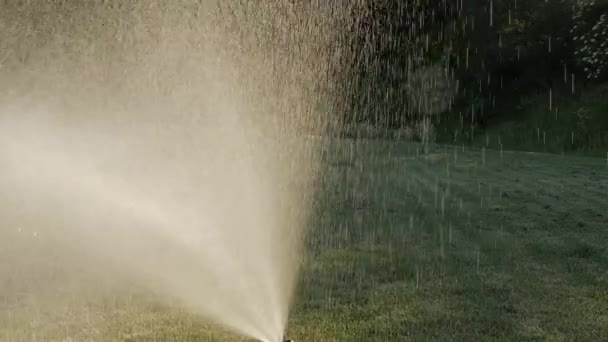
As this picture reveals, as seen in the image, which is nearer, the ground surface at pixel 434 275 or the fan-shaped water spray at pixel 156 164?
the ground surface at pixel 434 275

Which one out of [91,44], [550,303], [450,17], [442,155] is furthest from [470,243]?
[450,17]

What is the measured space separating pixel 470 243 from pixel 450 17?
632 inches

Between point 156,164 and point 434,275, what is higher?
point 156,164

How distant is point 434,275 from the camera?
6746mm

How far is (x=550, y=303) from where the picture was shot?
5926 millimetres

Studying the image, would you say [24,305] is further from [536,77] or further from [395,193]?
[536,77]

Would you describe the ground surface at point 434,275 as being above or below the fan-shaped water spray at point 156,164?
below

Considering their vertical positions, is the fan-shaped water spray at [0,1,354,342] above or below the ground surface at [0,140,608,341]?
above

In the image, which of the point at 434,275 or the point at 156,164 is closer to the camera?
the point at 434,275

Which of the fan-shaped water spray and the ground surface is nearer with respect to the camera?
the ground surface

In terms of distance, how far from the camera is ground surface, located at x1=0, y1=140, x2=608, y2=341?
5.28 metres

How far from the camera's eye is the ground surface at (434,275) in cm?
528

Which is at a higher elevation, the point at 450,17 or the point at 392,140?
the point at 450,17

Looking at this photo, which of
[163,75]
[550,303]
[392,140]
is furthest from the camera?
[392,140]
